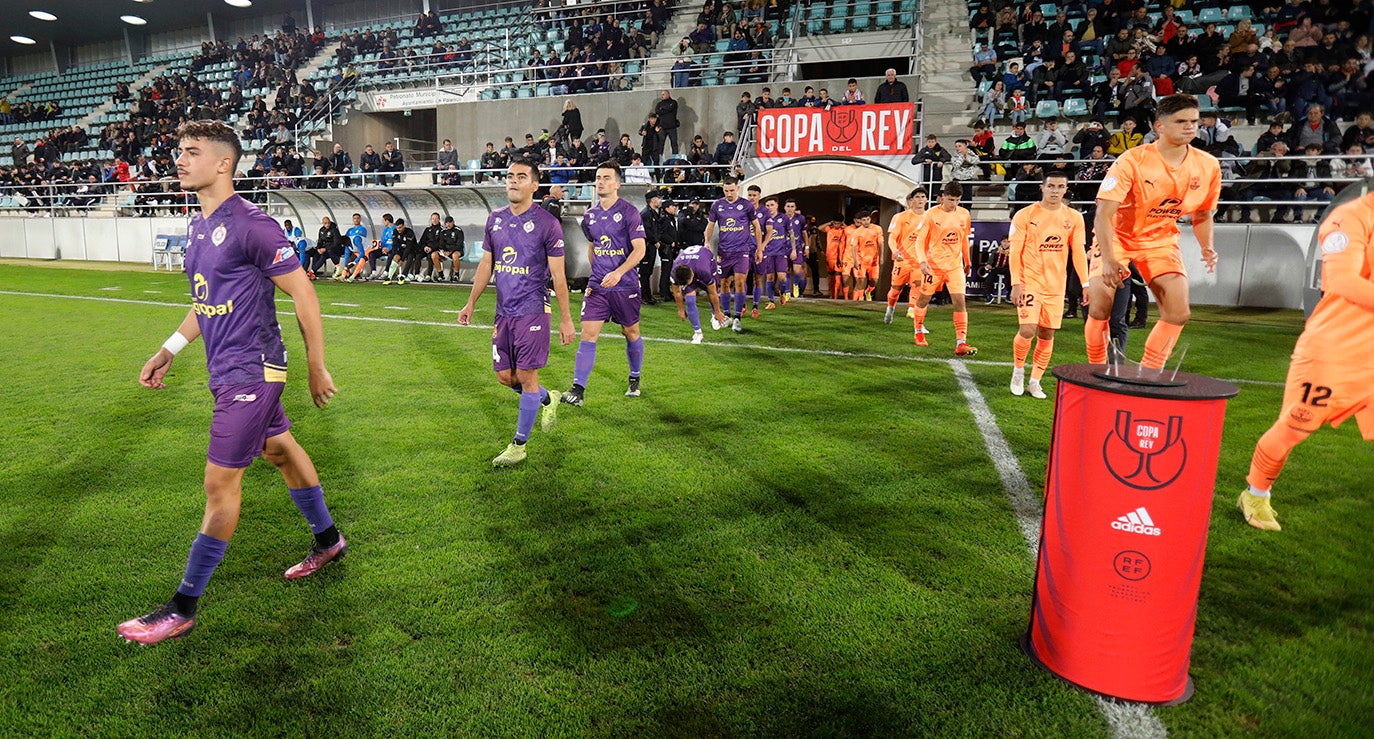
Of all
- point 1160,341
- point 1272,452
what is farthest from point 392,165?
point 1272,452

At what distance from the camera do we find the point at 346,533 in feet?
14.0

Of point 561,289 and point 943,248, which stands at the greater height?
point 943,248

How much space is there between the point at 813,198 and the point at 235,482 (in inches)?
852

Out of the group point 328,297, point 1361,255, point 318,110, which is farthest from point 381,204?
point 1361,255

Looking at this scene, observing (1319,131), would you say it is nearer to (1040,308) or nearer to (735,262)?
(735,262)

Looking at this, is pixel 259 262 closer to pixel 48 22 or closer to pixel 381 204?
pixel 381 204

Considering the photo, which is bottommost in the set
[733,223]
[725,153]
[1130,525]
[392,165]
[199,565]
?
[199,565]

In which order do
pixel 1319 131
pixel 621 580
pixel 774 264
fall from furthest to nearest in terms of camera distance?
pixel 774 264
pixel 1319 131
pixel 621 580

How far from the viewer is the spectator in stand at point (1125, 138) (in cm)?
1570

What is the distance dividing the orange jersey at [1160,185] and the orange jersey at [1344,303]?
1979 millimetres

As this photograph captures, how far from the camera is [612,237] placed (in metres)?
7.74

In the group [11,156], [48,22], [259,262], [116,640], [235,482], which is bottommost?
[116,640]

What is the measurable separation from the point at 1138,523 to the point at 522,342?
413 cm

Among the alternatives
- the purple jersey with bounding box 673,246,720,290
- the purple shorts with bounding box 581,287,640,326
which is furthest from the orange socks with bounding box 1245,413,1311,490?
the purple jersey with bounding box 673,246,720,290
